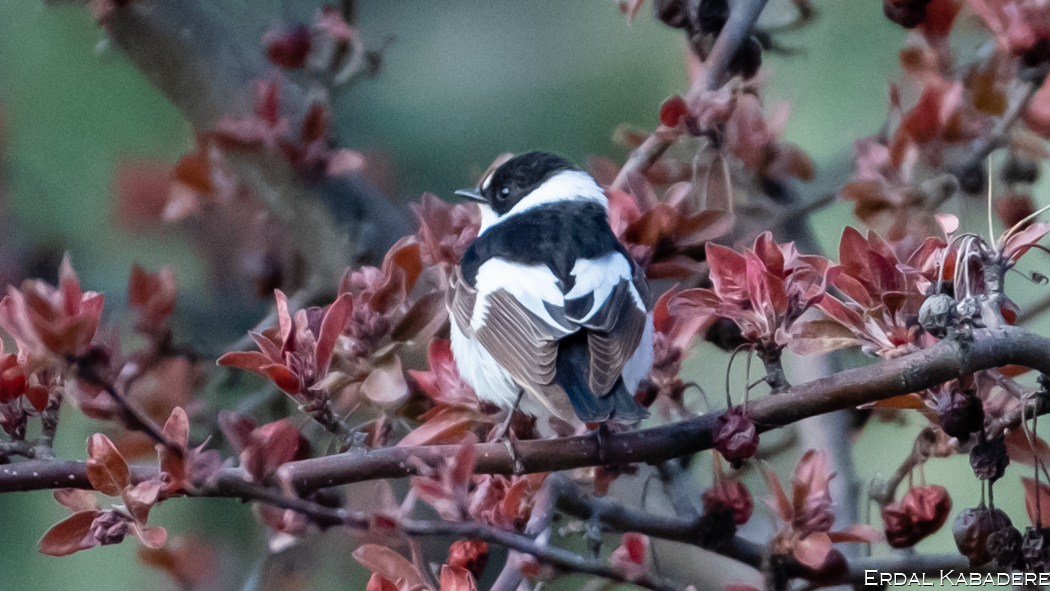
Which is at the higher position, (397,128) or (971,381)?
(971,381)

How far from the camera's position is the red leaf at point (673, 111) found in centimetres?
95

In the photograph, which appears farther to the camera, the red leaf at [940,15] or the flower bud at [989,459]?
the red leaf at [940,15]

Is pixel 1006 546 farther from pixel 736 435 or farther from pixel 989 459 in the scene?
pixel 736 435

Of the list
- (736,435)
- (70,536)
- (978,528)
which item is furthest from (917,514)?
(70,536)

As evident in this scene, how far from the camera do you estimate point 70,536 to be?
70 centimetres

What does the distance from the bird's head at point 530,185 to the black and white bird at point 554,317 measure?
0.08 metres

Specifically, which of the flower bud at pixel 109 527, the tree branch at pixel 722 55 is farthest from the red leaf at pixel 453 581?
the tree branch at pixel 722 55

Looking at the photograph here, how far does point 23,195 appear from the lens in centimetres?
177

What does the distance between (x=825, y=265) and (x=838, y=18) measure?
1350 millimetres

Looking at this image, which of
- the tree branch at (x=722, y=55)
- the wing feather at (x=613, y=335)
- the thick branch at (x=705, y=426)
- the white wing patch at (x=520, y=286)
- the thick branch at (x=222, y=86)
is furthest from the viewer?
the thick branch at (x=222, y=86)

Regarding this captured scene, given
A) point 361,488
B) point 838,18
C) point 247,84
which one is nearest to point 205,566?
point 361,488

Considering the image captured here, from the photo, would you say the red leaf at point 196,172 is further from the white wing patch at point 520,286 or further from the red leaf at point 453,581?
the red leaf at point 453,581

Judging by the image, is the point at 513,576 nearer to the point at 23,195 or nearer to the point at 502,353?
the point at 502,353

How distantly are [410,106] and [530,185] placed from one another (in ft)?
2.77
